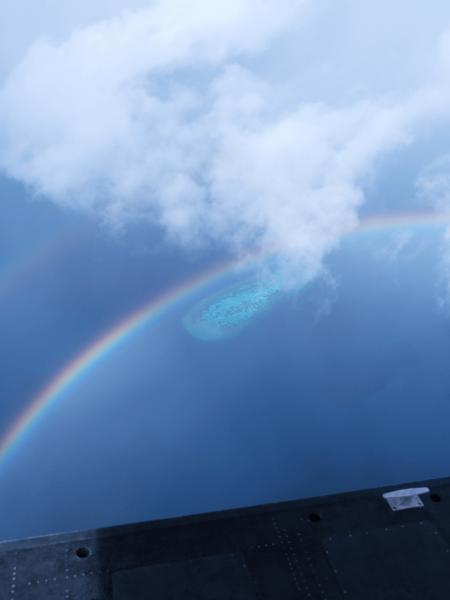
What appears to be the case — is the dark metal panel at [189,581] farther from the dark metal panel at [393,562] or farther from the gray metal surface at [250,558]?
the dark metal panel at [393,562]

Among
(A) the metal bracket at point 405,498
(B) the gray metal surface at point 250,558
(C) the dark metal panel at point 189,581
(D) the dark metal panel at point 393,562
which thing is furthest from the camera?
(A) the metal bracket at point 405,498

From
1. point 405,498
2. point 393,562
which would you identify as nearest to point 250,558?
point 393,562

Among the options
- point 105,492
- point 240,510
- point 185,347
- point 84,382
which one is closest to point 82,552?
point 240,510

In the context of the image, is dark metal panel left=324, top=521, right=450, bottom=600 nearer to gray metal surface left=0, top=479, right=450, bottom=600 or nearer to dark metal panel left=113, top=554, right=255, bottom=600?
gray metal surface left=0, top=479, right=450, bottom=600

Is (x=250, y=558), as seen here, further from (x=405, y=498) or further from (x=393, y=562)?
(x=405, y=498)

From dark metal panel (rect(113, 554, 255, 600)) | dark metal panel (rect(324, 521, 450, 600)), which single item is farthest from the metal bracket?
dark metal panel (rect(113, 554, 255, 600))

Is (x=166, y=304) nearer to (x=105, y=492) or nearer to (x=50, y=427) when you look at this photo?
(x=50, y=427)

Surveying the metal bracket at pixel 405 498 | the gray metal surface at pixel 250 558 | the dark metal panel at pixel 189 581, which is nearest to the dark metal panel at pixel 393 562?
the gray metal surface at pixel 250 558
